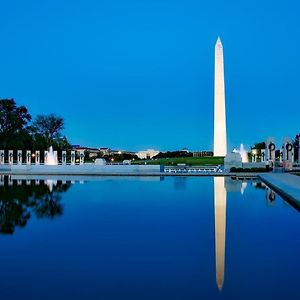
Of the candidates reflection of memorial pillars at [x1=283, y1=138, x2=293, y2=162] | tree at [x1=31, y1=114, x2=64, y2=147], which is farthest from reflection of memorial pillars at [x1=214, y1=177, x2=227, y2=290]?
tree at [x1=31, y1=114, x2=64, y2=147]

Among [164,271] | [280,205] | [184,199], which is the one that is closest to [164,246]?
[164,271]

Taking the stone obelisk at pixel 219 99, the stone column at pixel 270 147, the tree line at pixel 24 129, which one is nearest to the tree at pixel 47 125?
the tree line at pixel 24 129

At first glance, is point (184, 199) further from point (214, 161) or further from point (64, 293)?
point (214, 161)

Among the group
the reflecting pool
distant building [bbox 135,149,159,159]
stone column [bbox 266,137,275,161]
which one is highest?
distant building [bbox 135,149,159,159]

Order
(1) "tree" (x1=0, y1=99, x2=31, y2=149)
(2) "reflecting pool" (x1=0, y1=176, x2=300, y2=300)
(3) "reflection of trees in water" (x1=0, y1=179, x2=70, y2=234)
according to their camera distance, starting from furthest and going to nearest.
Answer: (1) "tree" (x1=0, y1=99, x2=31, y2=149) < (3) "reflection of trees in water" (x1=0, y1=179, x2=70, y2=234) < (2) "reflecting pool" (x1=0, y1=176, x2=300, y2=300)

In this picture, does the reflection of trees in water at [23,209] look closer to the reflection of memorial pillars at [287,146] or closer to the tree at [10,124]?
the reflection of memorial pillars at [287,146]

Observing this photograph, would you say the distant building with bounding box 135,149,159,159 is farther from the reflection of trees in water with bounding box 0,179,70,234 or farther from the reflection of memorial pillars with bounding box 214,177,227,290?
the reflection of memorial pillars with bounding box 214,177,227,290

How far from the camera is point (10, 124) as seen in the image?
54188 millimetres

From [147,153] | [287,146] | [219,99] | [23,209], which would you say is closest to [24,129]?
[219,99]

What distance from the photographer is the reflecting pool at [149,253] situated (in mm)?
4863

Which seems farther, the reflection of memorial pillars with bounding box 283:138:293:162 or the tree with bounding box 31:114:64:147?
the tree with bounding box 31:114:64:147

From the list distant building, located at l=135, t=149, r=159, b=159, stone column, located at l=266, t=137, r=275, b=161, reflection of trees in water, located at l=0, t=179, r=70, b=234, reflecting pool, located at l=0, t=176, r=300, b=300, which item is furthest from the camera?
distant building, located at l=135, t=149, r=159, b=159

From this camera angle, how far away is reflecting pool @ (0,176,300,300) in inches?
191

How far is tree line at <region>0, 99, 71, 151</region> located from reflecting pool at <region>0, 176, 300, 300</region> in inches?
1719
